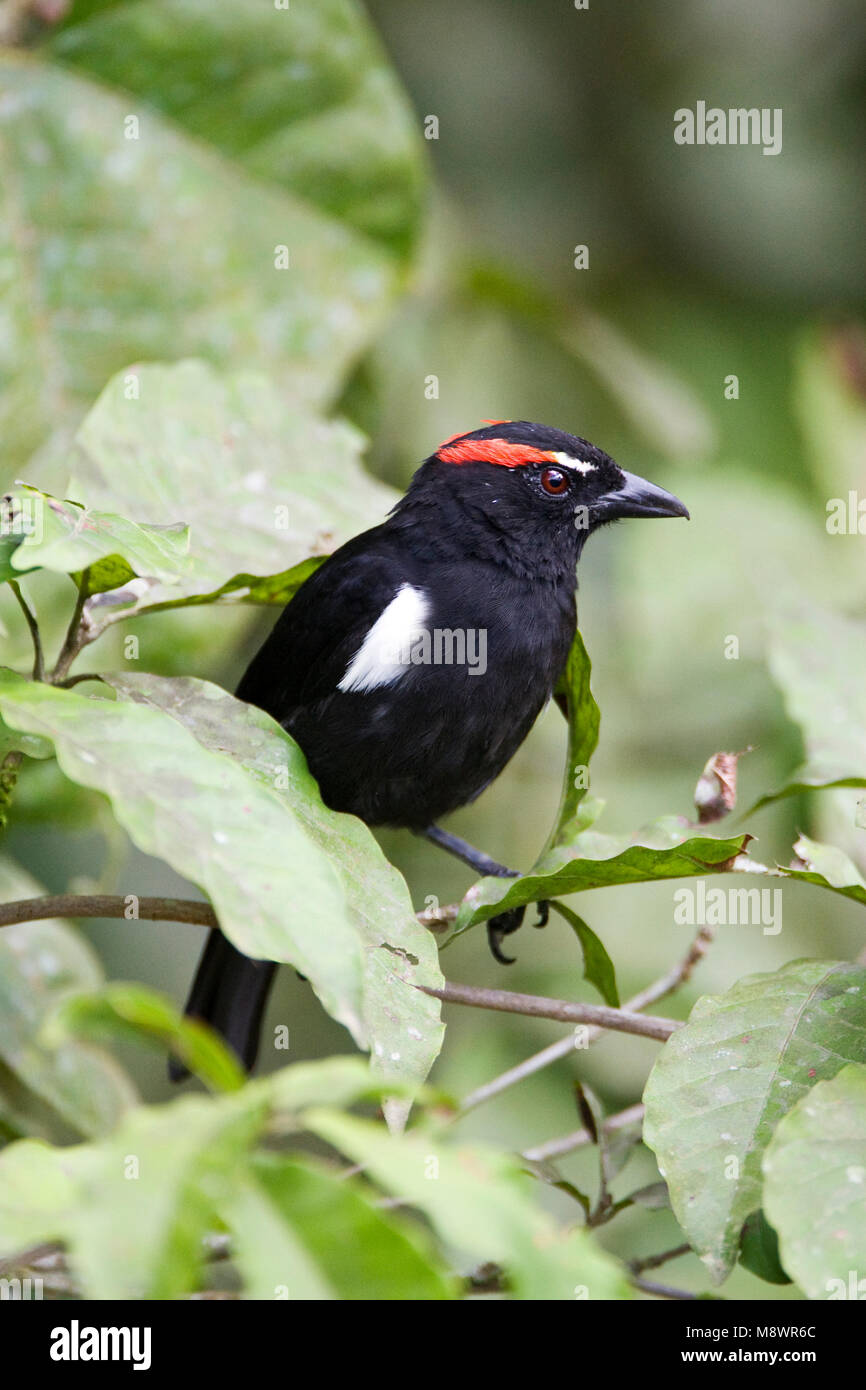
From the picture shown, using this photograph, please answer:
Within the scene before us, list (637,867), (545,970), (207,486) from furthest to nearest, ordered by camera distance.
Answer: (545,970)
(207,486)
(637,867)

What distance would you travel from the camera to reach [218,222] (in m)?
3.41

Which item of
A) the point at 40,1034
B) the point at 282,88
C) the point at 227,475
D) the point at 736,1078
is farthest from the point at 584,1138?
the point at 282,88

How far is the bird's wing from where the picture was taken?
2609 millimetres

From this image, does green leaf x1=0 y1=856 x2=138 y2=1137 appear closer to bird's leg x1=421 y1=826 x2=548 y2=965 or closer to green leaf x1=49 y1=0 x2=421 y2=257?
bird's leg x1=421 y1=826 x2=548 y2=965

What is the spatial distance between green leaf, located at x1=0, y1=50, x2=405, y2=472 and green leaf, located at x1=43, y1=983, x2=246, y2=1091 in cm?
243

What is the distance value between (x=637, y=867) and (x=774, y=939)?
7.71 ft

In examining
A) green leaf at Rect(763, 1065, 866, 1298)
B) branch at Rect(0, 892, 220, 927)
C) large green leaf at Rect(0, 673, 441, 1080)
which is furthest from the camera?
branch at Rect(0, 892, 220, 927)

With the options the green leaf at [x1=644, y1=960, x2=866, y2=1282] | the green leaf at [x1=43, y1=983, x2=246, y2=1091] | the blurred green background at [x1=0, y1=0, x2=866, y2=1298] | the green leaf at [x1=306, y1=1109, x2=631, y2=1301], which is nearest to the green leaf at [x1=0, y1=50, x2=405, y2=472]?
the blurred green background at [x1=0, y1=0, x2=866, y2=1298]

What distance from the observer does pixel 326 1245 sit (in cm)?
98

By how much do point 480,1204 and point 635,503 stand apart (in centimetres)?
215

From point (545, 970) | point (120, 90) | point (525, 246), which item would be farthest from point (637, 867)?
point (525, 246)

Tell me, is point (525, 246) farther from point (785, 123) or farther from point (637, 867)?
point (637, 867)

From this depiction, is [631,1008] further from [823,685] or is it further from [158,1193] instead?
[158,1193]

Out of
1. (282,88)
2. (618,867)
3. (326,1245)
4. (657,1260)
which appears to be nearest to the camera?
(326,1245)
